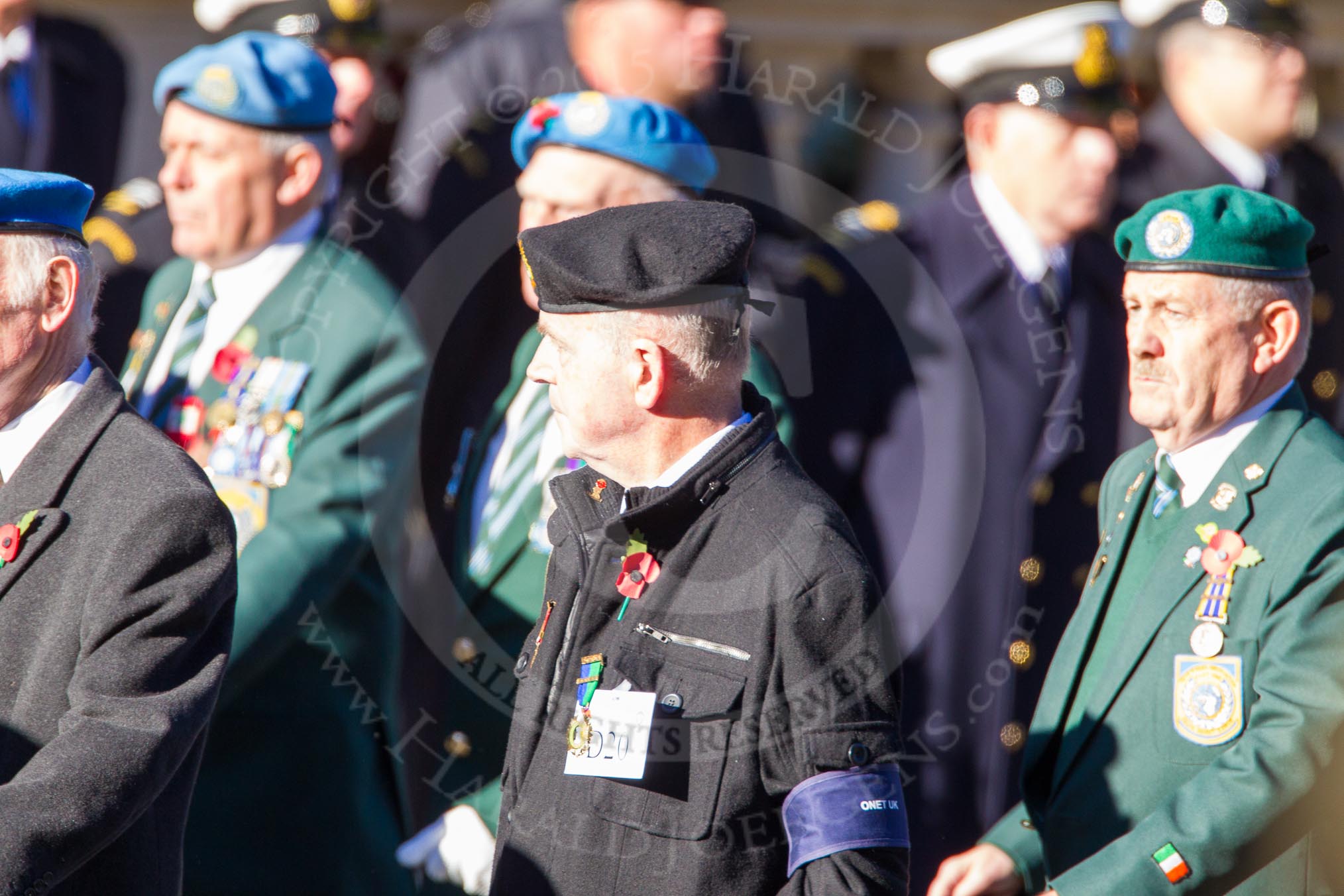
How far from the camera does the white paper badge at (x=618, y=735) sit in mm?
2250

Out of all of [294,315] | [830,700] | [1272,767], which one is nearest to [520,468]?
[294,315]

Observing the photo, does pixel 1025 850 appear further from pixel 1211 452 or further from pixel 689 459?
pixel 689 459

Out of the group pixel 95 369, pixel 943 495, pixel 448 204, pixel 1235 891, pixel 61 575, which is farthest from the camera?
pixel 448 204

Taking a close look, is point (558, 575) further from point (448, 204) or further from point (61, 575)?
point (448, 204)

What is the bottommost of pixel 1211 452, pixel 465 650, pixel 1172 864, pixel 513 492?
pixel 465 650

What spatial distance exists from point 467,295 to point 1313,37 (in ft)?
8.06

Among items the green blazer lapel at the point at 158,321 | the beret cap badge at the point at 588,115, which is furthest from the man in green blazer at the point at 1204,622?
the green blazer lapel at the point at 158,321

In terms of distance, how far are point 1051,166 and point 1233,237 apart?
3.14 feet

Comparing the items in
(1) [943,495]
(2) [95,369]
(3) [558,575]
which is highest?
(2) [95,369]

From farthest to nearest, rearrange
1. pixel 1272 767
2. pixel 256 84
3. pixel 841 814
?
pixel 256 84, pixel 1272 767, pixel 841 814

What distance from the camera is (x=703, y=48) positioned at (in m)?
3.98

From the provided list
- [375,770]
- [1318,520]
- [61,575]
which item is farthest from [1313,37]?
[61,575]

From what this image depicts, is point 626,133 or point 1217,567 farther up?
point 626,133

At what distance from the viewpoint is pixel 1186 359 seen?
2.89 metres
